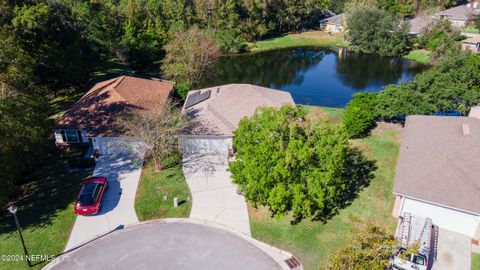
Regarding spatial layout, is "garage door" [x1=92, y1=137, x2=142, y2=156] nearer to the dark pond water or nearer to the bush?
the bush

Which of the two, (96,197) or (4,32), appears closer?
(96,197)

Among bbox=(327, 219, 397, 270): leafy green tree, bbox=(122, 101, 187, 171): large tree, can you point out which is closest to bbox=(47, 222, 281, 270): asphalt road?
bbox=(327, 219, 397, 270): leafy green tree

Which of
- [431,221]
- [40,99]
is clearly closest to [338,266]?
[431,221]

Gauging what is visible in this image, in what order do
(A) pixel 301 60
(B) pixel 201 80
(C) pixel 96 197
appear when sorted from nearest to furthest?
1. (C) pixel 96 197
2. (B) pixel 201 80
3. (A) pixel 301 60

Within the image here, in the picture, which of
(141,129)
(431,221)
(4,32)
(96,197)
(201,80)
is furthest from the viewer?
(201,80)

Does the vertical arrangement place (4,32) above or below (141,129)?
above

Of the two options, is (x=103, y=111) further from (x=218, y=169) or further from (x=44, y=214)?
(x=218, y=169)

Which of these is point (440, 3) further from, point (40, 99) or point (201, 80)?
point (40, 99)

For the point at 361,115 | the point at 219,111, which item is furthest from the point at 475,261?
the point at 219,111
